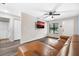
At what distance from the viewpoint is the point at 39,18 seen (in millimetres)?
1224

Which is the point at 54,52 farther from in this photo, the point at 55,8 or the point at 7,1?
the point at 7,1

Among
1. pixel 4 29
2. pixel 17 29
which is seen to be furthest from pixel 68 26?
pixel 4 29

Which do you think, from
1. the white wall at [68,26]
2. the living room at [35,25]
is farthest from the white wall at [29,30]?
the white wall at [68,26]

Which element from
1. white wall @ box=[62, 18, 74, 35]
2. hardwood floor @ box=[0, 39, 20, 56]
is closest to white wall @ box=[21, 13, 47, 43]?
hardwood floor @ box=[0, 39, 20, 56]

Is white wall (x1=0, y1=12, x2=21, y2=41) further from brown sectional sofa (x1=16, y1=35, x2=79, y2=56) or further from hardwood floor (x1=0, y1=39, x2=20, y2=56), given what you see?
brown sectional sofa (x1=16, y1=35, x2=79, y2=56)

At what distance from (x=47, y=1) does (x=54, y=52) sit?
2.03 feet

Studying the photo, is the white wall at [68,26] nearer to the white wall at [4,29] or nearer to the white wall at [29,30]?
the white wall at [29,30]

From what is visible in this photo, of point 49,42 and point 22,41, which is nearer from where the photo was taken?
point 22,41

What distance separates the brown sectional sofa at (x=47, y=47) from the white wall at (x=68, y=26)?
0.07 m

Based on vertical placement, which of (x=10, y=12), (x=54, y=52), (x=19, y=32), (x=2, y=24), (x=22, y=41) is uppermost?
(x=10, y=12)

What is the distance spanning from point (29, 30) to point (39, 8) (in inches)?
12.3

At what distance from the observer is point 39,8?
1200mm

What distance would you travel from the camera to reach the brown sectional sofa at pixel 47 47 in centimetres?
111

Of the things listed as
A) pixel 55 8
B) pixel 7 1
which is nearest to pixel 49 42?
pixel 55 8
